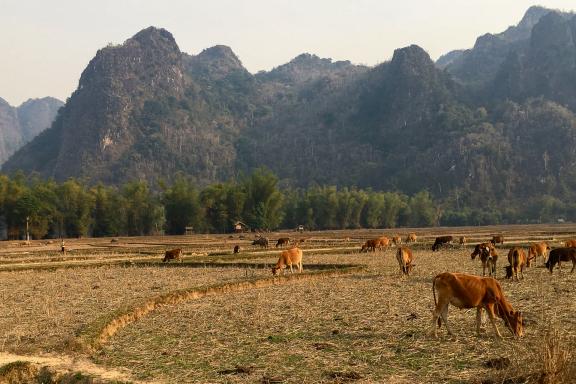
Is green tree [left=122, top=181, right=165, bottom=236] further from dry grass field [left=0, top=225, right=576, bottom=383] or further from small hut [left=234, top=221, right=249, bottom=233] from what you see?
dry grass field [left=0, top=225, right=576, bottom=383]

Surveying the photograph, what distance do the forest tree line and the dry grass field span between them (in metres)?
68.3

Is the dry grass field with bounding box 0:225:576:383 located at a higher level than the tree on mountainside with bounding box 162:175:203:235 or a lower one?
lower

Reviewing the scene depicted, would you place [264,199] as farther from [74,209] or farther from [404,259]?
[404,259]

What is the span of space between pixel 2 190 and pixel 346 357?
8873 centimetres

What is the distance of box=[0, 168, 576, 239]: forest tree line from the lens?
8788cm

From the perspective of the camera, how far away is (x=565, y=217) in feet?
452

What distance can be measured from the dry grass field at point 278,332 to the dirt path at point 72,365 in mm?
45

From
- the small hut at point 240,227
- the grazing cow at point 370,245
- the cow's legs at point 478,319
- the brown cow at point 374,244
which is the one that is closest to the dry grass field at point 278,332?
the cow's legs at point 478,319

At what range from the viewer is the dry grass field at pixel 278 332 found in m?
10.0

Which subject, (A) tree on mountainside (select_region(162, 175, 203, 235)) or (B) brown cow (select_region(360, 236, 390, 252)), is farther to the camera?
(A) tree on mountainside (select_region(162, 175, 203, 235))

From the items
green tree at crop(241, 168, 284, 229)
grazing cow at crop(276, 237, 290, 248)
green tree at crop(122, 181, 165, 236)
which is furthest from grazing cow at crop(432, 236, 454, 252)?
green tree at crop(122, 181, 165, 236)

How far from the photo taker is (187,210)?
100812 millimetres

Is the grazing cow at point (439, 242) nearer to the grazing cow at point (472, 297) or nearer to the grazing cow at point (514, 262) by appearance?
the grazing cow at point (514, 262)

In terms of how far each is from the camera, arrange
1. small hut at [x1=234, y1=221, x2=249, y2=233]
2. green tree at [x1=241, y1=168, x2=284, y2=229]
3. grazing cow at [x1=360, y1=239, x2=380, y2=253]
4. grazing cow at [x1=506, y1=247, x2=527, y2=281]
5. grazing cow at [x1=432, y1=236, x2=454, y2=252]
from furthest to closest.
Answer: green tree at [x1=241, y1=168, x2=284, y2=229] → small hut at [x1=234, y1=221, x2=249, y2=233] → grazing cow at [x1=360, y1=239, x2=380, y2=253] → grazing cow at [x1=432, y1=236, x2=454, y2=252] → grazing cow at [x1=506, y1=247, x2=527, y2=281]
